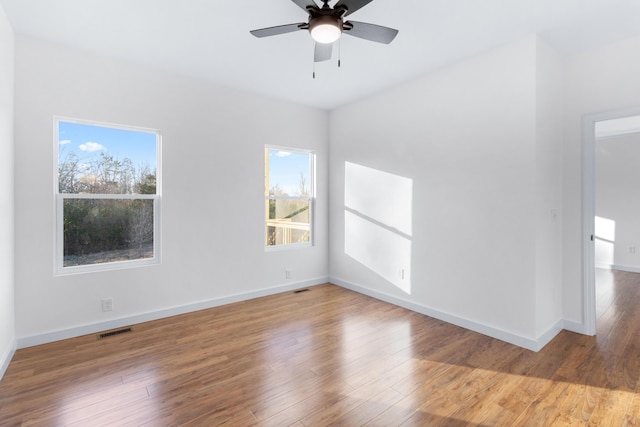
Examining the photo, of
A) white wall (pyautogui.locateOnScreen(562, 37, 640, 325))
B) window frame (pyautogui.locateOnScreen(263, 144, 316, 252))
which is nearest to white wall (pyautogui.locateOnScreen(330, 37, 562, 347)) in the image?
white wall (pyautogui.locateOnScreen(562, 37, 640, 325))

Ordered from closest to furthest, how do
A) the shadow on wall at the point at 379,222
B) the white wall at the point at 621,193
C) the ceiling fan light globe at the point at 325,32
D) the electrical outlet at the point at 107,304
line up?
the ceiling fan light globe at the point at 325,32 → the electrical outlet at the point at 107,304 → the shadow on wall at the point at 379,222 → the white wall at the point at 621,193

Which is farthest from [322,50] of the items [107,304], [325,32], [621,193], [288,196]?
[621,193]

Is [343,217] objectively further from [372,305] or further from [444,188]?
[444,188]

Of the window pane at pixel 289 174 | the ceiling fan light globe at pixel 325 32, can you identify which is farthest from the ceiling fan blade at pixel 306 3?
the window pane at pixel 289 174

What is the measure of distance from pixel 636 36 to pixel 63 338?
19.1 feet

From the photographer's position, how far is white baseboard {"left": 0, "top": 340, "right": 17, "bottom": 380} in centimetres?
238

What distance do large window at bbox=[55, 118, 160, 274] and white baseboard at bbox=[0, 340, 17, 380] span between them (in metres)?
0.66

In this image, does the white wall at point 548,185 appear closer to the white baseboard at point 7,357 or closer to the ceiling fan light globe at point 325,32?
the ceiling fan light globe at point 325,32

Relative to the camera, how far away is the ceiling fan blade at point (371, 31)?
6.99 ft

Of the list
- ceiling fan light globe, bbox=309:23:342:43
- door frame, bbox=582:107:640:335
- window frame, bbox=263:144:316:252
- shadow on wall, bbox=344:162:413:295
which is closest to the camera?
ceiling fan light globe, bbox=309:23:342:43

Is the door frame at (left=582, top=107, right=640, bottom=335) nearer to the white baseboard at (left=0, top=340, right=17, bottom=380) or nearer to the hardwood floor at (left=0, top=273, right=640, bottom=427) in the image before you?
the hardwood floor at (left=0, top=273, right=640, bottom=427)

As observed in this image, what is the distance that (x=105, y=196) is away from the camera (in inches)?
128

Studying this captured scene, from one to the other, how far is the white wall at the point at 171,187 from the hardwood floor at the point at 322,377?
1.31ft

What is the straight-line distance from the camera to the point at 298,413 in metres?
1.95
